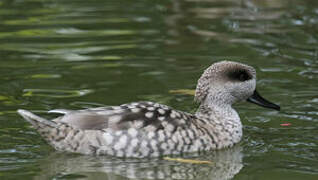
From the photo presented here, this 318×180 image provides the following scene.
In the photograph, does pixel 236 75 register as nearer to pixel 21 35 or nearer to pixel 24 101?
pixel 24 101

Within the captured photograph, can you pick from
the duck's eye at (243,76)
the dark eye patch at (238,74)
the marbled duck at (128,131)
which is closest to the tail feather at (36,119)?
the marbled duck at (128,131)

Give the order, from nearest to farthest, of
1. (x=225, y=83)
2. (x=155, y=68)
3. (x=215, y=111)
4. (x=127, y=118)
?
(x=127, y=118)
(x=225, y=83)
(x=215, y=111)
(x=155, y=68)

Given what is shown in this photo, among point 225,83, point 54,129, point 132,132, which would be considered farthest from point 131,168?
point 225,83

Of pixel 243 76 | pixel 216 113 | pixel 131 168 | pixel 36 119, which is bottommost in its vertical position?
pixel 131 168

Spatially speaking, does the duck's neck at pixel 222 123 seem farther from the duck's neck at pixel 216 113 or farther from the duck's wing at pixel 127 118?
the duck's wing at pixel 127 118

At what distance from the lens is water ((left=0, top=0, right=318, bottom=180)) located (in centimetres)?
807

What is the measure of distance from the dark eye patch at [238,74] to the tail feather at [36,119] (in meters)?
2.07

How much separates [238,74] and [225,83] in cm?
18

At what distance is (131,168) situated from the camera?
793 centimetres

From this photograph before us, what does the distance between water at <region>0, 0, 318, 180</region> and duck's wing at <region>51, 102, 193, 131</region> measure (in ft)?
1.16

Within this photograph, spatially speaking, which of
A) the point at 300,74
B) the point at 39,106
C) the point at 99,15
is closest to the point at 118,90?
the point at 39,106

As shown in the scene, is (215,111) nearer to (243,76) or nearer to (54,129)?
(243,76)

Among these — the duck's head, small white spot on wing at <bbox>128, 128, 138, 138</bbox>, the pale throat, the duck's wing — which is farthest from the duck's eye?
small white spot on wing at <bbox>128, 128, 138, 138</bbox>

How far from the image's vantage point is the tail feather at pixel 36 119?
8.05 m
